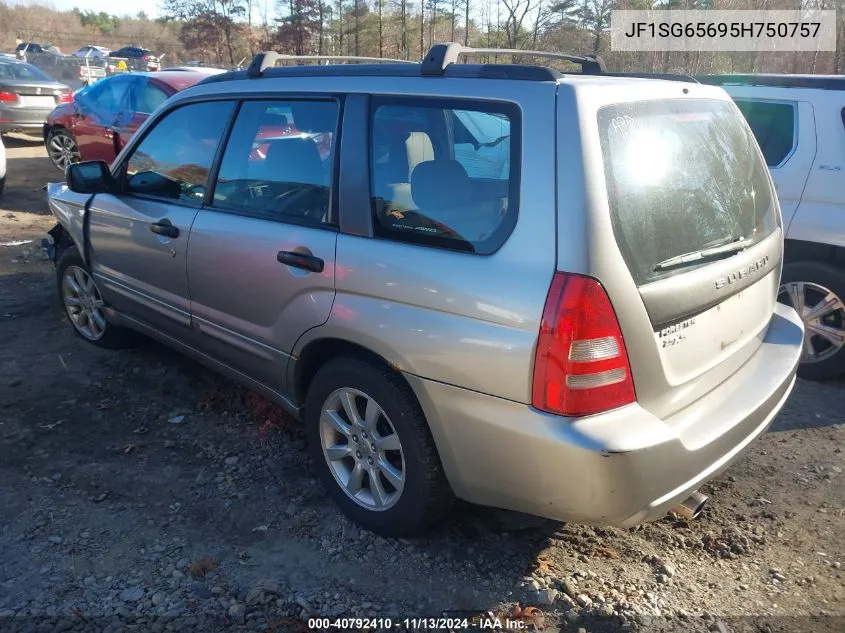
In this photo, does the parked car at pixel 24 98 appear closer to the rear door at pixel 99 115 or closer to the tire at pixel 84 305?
the rear door at pixel 99 115

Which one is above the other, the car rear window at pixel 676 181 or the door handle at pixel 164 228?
the car rear window at pixel 676 181

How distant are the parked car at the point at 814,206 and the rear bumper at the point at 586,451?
2.26 m

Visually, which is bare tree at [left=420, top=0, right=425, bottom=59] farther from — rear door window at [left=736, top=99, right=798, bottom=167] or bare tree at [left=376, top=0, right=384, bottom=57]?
rear door window at [left=736, top=99, right=798, bottom=167]

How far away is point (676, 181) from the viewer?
253cm

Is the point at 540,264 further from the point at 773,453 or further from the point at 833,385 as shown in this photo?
the point at 833,385

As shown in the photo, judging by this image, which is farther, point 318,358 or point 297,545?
point 318,358

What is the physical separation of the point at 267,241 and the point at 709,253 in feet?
5.99

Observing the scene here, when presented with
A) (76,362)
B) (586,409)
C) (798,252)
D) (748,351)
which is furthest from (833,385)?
(76,362)

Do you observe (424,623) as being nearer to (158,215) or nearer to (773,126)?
(158,215)

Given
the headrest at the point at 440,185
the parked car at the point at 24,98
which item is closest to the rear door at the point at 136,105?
the parked car at the point at 24,98

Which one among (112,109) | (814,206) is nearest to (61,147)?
(112,109)

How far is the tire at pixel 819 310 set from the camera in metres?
4.55

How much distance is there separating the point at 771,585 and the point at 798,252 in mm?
2654

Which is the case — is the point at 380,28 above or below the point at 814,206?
above
